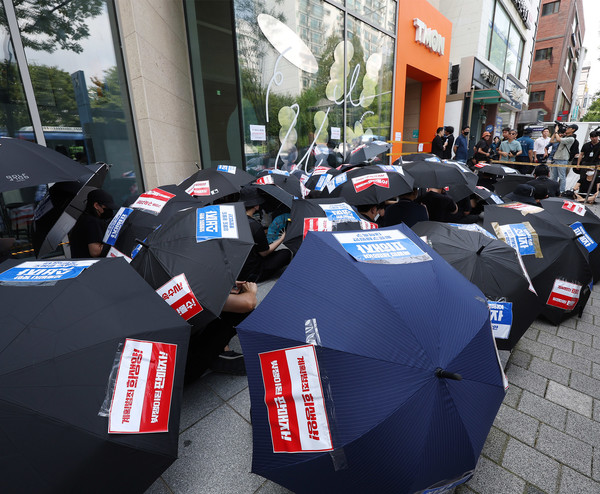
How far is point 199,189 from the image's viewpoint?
4277 mm

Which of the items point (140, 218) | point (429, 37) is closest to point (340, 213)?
point (140, 218)

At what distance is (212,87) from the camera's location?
26.0 ft

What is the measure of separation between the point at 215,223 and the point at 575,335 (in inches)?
145

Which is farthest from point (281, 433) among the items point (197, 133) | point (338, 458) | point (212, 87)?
point (212, 87)

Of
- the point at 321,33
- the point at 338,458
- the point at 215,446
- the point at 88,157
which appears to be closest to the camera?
the point at 338,458

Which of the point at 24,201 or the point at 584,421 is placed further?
the point at 24,201

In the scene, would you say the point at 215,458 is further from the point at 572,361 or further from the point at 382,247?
the point at 572,361

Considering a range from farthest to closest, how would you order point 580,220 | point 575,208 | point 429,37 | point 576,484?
1. point 429,37
2. point 575,208
3. point 580,220
4. point 576,484

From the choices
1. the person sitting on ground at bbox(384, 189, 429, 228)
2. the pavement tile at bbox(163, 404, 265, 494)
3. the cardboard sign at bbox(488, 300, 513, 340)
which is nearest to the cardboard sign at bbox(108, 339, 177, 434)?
the pavement tile at bbox(163, 404, 265, 494)

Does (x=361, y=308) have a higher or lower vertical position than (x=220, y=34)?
lower

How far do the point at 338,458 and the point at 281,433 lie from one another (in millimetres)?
276

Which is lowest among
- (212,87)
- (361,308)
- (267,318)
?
(267,318)

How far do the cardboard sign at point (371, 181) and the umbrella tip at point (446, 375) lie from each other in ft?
11.5

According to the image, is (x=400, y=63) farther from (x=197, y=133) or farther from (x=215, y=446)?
(x=215, y=446)
